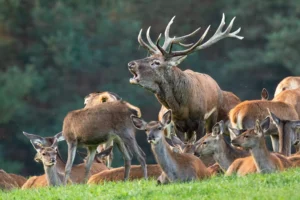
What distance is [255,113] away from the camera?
1670 centimetres

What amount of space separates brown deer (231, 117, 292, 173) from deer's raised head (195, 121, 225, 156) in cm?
105

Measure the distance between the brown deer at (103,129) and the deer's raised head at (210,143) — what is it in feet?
2.53

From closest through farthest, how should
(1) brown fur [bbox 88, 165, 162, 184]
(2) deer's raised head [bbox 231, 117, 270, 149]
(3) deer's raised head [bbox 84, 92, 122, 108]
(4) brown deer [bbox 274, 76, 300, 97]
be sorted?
(2) deer's raised head [bbox 231, 117, 270, 149] < (1) brown fur [bbox 88, 165, 162, 184] < (3) deer's raised head [bbox 84, 92, 122, 108] < (4) brown deer [bbox 274, 76, 300, 97]

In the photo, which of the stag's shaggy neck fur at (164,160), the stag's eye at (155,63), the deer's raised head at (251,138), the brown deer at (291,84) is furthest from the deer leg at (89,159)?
the brown deer at (291,84)

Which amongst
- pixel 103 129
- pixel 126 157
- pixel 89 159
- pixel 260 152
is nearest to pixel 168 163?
pixel 260 152

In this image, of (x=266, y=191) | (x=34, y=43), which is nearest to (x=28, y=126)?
(x=34, y=43)

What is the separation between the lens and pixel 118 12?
36.3 meters

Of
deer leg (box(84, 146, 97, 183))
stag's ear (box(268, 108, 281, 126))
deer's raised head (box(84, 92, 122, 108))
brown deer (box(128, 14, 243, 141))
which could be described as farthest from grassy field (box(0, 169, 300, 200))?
deer's raised head (box(84, 92, 122, 108))

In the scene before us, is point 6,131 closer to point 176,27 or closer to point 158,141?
point 176,27

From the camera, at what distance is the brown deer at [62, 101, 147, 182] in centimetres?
1523

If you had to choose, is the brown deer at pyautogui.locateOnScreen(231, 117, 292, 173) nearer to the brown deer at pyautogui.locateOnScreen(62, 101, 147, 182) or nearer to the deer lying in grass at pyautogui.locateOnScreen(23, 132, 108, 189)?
the brown deer at pyautogui.locateOnScreen(62, 101, 147, 182)

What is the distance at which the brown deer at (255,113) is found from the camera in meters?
16.7

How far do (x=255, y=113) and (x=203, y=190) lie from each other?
18.4ft

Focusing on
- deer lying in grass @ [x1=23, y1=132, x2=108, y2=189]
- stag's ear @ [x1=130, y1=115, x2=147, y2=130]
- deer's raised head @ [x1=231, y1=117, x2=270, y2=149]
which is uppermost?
stag's ear @ [x1=130, y1=115, x2=147, y2=130]
